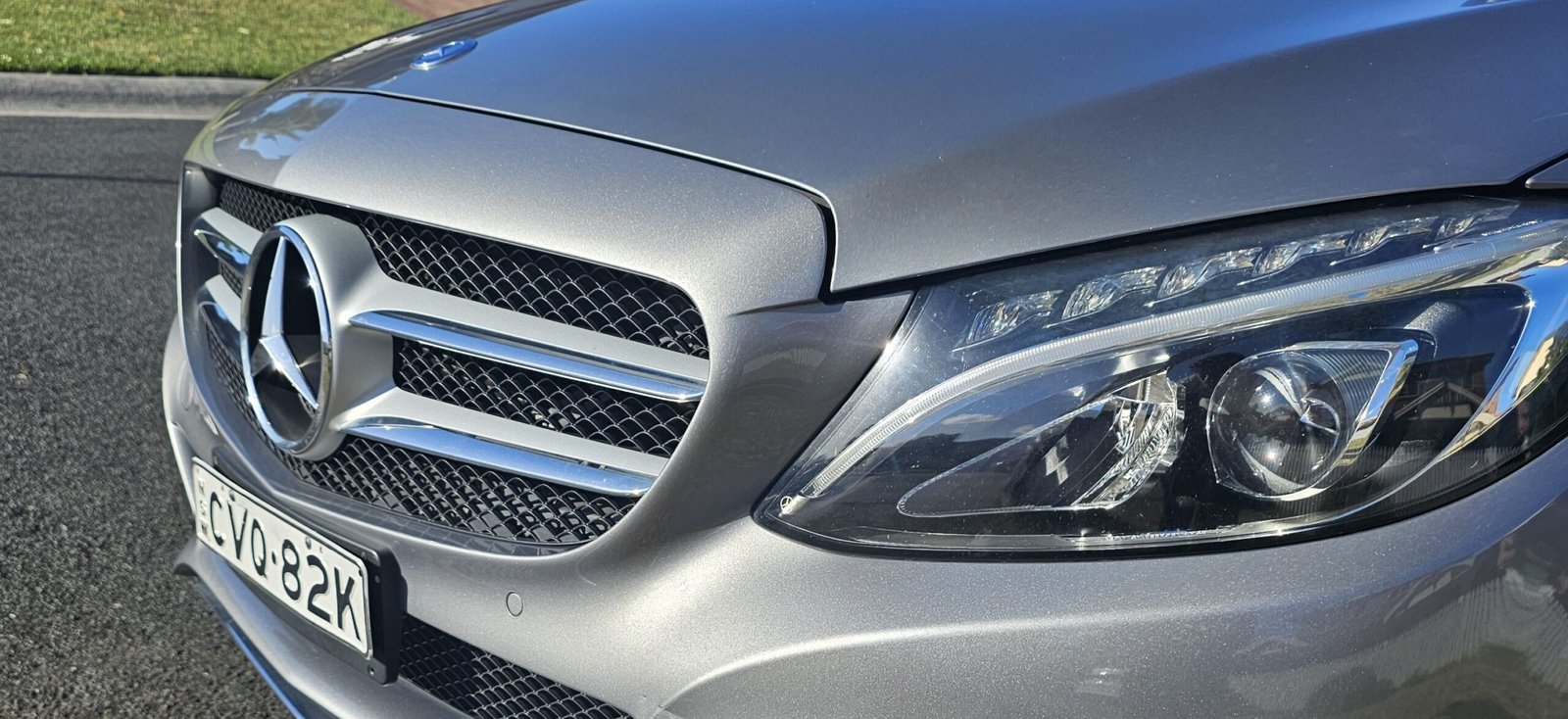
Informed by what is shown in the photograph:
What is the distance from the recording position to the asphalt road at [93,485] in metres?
2.39

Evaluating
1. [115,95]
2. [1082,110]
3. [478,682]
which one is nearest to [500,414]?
[478,682]

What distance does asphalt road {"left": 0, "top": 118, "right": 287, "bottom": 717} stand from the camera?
239 centimetres

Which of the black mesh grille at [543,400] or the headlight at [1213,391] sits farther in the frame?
the black mesh grille at [543,400]

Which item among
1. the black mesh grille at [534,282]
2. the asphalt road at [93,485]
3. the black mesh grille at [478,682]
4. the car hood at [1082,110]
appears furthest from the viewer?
the asphalt road at [93,485]

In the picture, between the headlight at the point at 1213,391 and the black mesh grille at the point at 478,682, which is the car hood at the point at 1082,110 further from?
the black mesh grille at the point at 478,682

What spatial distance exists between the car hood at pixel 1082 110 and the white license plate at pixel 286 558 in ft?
1.97

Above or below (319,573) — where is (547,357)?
above

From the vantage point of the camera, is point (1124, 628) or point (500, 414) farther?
point (500, 414)

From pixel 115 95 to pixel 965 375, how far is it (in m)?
7.65

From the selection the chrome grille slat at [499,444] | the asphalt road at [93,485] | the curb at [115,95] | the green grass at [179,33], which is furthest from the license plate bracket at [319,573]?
the green grass at [179,33]

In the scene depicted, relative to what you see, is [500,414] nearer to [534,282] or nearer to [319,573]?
[534,282]

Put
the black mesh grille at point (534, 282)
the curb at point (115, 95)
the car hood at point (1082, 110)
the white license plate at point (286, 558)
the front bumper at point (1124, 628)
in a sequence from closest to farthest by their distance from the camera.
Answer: the front bumper at point (1124, 628) → the car hood at point (1082, 110) → the black mesh grille at point (534, 282) → the white license plate at point (286, 558) → the curb at point (115, 95)

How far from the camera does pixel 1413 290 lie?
123 cm

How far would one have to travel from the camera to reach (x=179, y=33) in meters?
9.40
